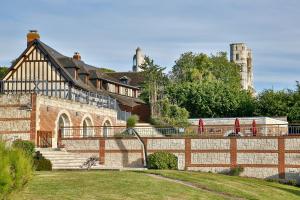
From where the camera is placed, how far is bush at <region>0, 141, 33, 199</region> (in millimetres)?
13078

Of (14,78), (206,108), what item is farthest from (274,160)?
(206,108)

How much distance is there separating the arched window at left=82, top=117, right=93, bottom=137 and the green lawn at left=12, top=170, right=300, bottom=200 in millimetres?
15249

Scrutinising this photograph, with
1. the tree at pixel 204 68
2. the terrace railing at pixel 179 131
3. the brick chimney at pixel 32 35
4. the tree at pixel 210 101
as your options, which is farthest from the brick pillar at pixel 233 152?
the tree at pixel 204 68

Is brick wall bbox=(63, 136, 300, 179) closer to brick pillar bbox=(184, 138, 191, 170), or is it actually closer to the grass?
brick pillar bbox=(184, 138, 191, 170)

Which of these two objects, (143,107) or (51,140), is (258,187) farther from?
(143,107)

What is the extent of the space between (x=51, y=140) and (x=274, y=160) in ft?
47.4

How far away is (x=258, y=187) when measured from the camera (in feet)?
99.7

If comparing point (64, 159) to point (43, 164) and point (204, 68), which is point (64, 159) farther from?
point (204, 68)

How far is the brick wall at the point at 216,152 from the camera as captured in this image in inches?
1506

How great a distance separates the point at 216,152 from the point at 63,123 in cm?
1108

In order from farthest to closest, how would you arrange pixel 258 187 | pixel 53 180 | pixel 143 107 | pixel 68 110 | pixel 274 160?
1. pixel 143 107
2. pixel 68 110
3. pixel 274 160
4. pixel 258 187
5. pixel 53 180

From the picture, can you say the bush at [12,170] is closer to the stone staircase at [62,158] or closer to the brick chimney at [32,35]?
the stone staircase at [62,158]

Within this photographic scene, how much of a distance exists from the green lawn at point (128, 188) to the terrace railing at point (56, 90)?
56.3ft

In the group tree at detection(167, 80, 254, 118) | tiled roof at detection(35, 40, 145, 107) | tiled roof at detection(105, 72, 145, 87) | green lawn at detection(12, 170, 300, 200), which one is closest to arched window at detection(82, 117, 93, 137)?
tiled roof at detection(35, 40, 145, 107)
